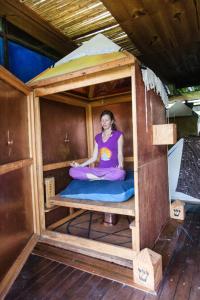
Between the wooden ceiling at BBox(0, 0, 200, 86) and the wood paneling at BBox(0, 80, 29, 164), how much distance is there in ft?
3.28

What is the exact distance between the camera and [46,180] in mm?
2512

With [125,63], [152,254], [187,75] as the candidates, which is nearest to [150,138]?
[125,63]

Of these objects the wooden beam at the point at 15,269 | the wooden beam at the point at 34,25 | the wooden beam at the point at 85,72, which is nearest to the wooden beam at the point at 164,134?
the wooden beam at the point at 85,72

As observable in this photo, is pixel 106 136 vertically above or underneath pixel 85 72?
underneath

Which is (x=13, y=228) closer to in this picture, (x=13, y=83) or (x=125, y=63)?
(x=13, y=83)

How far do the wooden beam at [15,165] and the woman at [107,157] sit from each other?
600mm

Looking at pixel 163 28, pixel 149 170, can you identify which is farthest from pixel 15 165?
pixel 163 28

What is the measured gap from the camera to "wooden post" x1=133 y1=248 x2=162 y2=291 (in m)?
1.57

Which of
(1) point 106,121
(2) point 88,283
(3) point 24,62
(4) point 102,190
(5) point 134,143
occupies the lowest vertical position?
(2) point 88,283

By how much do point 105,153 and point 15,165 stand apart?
1.22 m

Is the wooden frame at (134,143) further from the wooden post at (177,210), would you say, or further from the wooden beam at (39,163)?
the wooden post at (177,210)

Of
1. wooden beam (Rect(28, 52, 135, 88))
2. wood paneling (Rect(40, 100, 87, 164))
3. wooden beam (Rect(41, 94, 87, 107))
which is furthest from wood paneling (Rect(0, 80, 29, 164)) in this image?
wooden beam (Rect(41, 94, 87, 107))

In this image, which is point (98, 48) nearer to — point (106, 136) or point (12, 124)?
point (12, 124)

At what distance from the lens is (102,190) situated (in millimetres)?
2189
